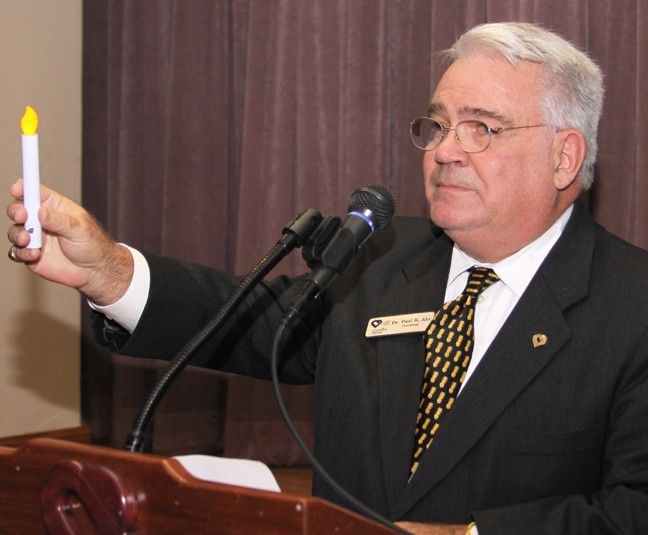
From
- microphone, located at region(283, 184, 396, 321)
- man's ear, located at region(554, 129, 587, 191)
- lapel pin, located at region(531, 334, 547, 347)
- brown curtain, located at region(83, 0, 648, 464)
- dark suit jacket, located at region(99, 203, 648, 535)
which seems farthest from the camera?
brown curtain, located at region(83, 0, 648, 464)

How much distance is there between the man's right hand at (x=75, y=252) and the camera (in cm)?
147

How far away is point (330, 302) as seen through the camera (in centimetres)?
210

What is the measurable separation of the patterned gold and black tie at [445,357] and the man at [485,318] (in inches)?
0.8

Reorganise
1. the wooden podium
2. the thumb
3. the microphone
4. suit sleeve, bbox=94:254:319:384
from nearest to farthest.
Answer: the wooden podium → the microphone → the thumb → suit sleeve, bbox=94:254:319:384

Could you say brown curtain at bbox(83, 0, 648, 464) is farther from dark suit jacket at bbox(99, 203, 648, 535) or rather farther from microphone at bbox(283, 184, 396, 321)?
microphone at bbox(283, 184, 396, 321)

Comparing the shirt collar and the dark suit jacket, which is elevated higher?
the shirt collar

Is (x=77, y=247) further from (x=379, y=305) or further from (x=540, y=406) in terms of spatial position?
(x=540, y=406)

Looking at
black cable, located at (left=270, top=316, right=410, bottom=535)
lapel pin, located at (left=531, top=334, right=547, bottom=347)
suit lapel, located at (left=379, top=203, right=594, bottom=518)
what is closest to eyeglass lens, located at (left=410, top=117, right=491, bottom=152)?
suit lapel, located at (left=379, top=203, right=594, bottom=518)

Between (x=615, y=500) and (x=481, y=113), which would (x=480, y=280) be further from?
(x=615, y=500)

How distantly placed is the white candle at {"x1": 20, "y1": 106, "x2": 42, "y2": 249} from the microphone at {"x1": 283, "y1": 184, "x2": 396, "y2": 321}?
0.40 m

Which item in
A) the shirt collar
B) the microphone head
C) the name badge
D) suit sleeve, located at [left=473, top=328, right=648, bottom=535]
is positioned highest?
the microphone head

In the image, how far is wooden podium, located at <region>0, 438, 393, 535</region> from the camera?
0.94m

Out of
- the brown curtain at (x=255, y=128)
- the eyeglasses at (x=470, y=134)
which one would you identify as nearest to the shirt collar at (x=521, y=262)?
the eyeglasses at (x=470, y=134)

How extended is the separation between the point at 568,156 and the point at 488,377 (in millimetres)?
591
